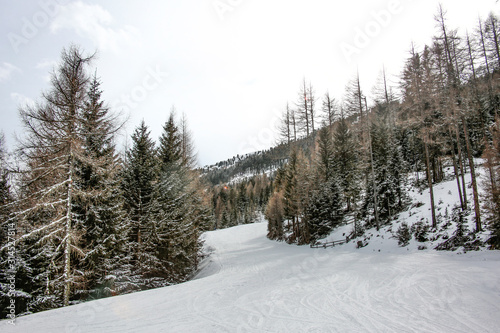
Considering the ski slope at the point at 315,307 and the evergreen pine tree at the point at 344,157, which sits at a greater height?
the evergreen pine tree at the point at 344,157

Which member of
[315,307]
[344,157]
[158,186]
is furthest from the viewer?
[344,157]

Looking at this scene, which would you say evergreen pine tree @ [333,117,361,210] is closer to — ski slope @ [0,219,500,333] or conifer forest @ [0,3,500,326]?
conifer forest @ [0,3,500,326]

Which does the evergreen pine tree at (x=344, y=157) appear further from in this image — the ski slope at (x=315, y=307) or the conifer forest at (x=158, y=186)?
the ski slope at (x=315, y=307)

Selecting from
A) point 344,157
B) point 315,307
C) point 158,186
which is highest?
point 344,157

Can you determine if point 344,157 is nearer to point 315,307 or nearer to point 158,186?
point 158,186

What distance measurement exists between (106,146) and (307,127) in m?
24.0

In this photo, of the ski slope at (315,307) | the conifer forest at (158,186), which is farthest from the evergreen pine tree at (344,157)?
the ski slope at (315,307)

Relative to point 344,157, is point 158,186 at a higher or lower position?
lower

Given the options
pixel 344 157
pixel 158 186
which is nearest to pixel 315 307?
pixel 158 186

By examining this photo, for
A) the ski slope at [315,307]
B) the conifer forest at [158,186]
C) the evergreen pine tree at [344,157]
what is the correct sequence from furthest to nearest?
the evergreen pine tree at [344,157]
the conifer forest at [158,186]
the ski slope at [315,307]

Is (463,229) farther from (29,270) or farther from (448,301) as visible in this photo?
(29,270)

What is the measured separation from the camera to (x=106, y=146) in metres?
12.3

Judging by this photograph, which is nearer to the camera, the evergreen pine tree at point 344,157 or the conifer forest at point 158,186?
the conifer forest at point 158,186

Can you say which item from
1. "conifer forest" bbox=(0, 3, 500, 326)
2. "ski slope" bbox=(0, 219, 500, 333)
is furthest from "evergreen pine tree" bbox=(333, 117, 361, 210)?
"ski slope" bbox=(0, 219, 500, 333)
